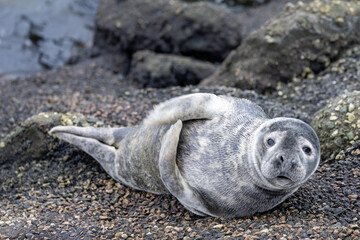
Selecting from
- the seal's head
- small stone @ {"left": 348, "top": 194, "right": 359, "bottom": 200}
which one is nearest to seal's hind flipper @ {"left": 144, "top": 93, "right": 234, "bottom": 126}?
the seal's head

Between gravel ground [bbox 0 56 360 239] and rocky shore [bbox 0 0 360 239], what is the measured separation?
1 centimetres

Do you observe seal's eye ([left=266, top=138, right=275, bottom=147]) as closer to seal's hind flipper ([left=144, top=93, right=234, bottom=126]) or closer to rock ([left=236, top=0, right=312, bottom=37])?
seal's hind flipper ([left=144, top=93, right=234, bottom=126])

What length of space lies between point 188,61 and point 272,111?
9.18 ft

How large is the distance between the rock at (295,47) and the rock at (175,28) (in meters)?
1.57

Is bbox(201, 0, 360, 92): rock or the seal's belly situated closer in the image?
the seal's belly

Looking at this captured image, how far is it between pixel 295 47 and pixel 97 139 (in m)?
2.95

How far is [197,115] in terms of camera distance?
403cm

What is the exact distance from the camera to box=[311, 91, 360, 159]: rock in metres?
4.63

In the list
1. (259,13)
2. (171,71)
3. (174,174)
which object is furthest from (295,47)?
(259,13)

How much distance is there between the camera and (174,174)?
3.94m

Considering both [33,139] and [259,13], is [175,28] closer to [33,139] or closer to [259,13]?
[259,13]

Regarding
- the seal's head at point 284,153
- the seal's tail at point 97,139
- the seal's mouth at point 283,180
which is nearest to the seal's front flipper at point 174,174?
the seal's head at point 284,153

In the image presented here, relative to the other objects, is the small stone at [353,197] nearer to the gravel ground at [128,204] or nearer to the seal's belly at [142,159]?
the gravel ground at [128,204]

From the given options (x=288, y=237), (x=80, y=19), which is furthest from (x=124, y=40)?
(x=288, y=237)
